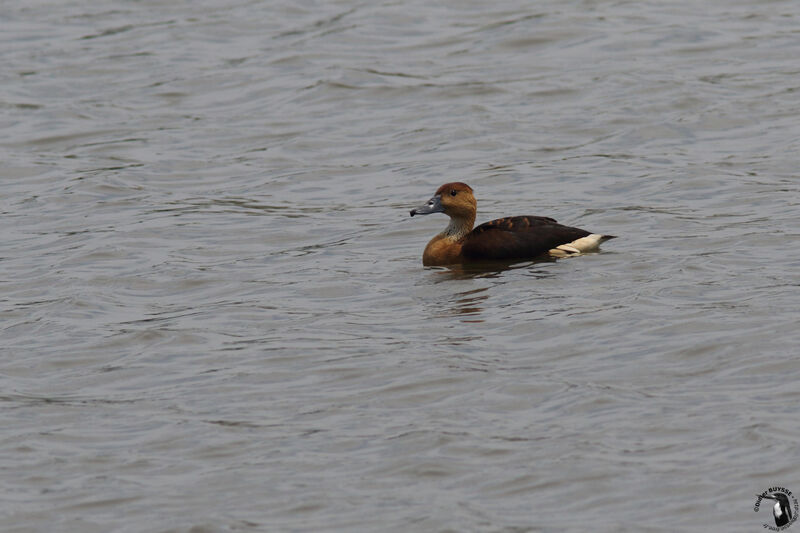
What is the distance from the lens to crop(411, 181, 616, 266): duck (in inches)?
511

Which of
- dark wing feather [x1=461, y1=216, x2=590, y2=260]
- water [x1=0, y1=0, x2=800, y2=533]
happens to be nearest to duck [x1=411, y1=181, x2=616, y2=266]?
dark wing feather [x1=461, y1=216, x2=590, y2=260]

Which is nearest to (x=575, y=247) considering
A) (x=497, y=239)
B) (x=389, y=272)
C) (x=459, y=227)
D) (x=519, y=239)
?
(x=519, y=239)

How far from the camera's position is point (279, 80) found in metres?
21.0

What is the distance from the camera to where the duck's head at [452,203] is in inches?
530

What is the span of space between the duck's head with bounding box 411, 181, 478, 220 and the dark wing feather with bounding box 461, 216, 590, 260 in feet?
1.24

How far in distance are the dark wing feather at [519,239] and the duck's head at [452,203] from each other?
38cm

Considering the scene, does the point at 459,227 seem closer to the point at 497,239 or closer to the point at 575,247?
the point at 497,239

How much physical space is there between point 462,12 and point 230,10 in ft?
12.9

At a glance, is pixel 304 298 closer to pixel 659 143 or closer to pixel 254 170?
pixel 254 170

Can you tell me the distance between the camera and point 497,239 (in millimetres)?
13016

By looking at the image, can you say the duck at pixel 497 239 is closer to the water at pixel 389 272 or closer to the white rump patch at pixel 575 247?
the white rump patch at pixel 575 247

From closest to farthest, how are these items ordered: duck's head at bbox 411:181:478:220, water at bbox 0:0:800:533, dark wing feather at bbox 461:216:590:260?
water at bbox 0:0:800:533 → dark wing feather at bbox 461:216:590:260 → duck's head at bbox 411:181:478:220

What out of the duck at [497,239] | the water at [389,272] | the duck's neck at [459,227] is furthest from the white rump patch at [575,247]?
the duck's neck at [459,227]

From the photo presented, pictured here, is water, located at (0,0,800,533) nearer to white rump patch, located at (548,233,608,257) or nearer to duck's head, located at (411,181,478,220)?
white rump patch, located at (548,233,608,257)
